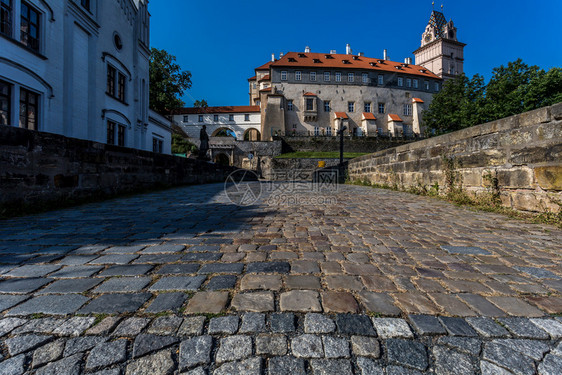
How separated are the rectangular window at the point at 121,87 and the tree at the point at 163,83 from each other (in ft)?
73.7

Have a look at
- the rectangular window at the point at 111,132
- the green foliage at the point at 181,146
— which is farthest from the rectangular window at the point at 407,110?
the rectangular window at the point at 111,132

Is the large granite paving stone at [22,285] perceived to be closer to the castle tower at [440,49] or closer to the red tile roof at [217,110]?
the red tile roof at [217,110]

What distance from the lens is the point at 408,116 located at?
52.2 meters

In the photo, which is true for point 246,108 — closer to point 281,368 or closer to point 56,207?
point 56,207

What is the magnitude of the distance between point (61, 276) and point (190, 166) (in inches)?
445

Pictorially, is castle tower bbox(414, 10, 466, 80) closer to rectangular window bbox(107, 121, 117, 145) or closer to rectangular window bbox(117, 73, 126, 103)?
rectangular window bbox(117, 73, 126, 103)

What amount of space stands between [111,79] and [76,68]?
117 inches

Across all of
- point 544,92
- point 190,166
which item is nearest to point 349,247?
point 190,166

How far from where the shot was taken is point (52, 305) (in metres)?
1.46

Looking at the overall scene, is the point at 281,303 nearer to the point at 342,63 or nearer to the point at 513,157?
the point at 513,157

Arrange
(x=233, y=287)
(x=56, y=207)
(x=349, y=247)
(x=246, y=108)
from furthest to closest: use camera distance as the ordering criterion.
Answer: (x=246, y=108)
(x=56, y=207)
(x=349, y=247)
(x=233, y=287)

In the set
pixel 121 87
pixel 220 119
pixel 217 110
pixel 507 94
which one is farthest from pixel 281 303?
pixel 217 110

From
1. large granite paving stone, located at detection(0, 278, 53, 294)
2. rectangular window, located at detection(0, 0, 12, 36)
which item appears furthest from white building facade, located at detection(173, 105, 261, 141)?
large granite paving stone, located at detection(0, 278, 53, 294)

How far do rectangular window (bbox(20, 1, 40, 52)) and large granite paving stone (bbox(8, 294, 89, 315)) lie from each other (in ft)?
45.4
